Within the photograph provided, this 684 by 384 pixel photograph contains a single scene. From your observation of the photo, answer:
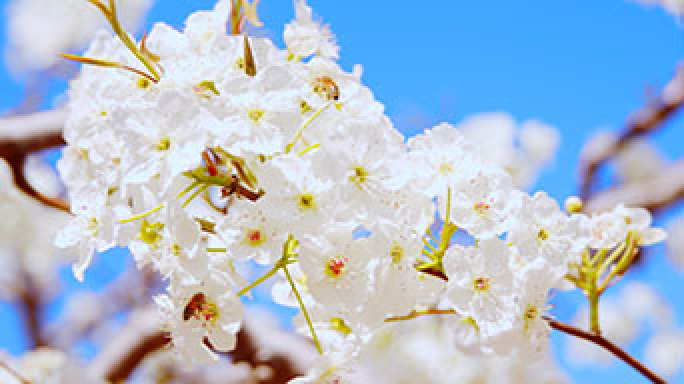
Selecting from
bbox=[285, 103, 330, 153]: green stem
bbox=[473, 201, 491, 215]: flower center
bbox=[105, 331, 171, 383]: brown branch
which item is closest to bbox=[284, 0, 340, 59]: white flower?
bbox=[285, 103, 330, 153]: green stem

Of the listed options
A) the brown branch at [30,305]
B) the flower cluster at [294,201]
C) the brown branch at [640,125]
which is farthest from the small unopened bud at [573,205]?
the brown branch at [30,305]

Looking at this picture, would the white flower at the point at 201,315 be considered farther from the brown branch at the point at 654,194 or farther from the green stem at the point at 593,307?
the brown branch at the point at 654,194

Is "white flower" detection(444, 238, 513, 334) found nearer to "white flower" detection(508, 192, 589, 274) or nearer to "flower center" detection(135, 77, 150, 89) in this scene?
"white flower" detection(508, 192, 589, 274)

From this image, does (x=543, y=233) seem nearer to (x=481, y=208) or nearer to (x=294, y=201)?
(x=481, y=208)

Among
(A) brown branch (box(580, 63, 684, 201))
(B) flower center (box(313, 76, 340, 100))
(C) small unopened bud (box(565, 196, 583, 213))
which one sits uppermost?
(A) brown branch (box(580, 63, 684, 201))

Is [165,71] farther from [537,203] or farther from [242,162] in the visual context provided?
[537,203]

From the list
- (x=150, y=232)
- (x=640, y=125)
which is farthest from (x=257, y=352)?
(x=640, y=125)
